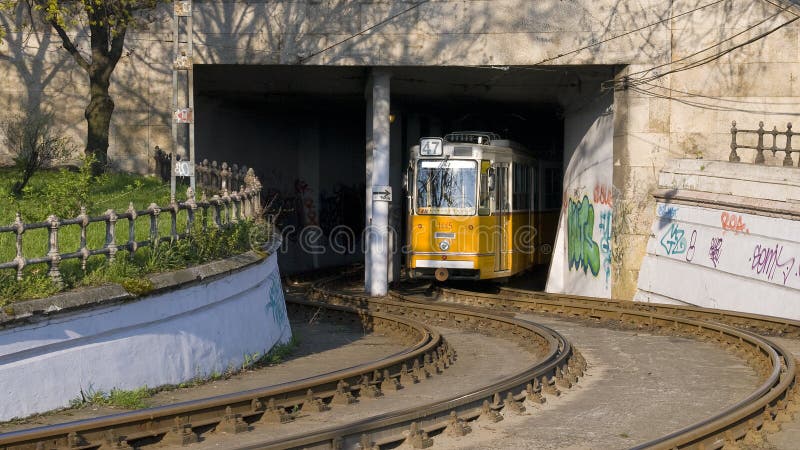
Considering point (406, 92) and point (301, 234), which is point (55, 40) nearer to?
point (406, 92)

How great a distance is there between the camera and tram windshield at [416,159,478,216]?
24.5m

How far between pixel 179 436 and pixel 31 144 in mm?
12471

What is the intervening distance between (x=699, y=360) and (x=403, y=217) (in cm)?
1887

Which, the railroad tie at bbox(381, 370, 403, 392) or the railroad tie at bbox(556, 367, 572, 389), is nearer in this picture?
the railroad tie at bbox(381, 370, 403, 392)

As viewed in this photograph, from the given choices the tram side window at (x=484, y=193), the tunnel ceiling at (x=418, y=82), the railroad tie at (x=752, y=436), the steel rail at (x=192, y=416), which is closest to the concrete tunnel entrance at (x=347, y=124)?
the tunnel ceiling at (x=418, y=82)

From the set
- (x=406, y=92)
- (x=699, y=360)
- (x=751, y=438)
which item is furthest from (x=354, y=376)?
(x=406, y=92)

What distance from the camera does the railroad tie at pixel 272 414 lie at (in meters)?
10.6

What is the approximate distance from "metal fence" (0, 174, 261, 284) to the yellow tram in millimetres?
6135

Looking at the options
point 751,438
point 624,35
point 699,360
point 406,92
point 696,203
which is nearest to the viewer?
point 751,438

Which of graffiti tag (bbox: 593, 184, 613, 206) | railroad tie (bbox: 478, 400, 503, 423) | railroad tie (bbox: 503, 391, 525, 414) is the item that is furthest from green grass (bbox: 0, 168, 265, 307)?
graffiti tag (bbox: 593, 184, 613, 206)

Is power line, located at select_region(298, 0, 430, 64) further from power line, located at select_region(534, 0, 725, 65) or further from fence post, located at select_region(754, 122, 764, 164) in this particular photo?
fence post, located at select_region(754, 122, 764, 164)

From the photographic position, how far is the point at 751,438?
979cm

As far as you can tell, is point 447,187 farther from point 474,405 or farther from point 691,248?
point 474,405

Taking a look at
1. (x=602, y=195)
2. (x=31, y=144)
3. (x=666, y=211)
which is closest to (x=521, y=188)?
(x=602, y=195)
